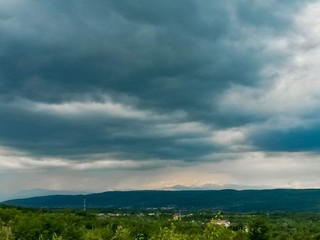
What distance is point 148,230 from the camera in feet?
436

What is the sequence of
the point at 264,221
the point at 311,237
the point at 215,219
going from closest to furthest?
the point at 215,219 < the point at 264,221 < the point at 311,237

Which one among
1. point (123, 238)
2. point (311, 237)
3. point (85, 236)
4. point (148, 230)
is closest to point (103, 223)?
point (148, 230)

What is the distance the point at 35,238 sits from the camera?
98500 millimetres

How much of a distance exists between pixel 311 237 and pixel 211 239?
93.7 meters

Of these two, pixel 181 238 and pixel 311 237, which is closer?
pixel 181 238

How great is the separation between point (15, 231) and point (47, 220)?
1101 cm

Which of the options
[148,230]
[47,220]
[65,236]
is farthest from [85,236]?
[148,230]

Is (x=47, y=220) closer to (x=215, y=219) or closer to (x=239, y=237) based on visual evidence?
(x=239, y=237)

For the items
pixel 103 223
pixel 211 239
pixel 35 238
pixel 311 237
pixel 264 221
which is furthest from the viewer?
pixel 103 223

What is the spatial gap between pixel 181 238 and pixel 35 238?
65.5m

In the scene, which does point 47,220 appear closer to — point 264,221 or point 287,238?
point 264,221

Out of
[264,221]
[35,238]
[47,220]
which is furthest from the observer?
[47,220]

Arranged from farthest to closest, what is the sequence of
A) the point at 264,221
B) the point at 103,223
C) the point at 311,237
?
the point at 103,223, the point at 311,237, the point at 264,221

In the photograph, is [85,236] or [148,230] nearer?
[85,236]
